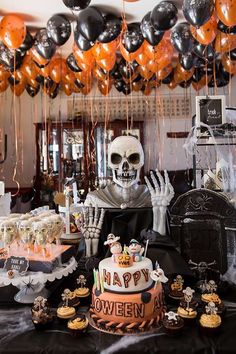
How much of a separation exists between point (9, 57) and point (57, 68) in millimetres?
765

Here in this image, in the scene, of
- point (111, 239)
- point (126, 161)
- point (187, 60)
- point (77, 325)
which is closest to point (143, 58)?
point (187, 60)

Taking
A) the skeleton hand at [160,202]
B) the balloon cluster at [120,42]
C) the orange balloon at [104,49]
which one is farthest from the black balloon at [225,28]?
the skeleton hand at [160,202]

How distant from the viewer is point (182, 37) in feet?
10.3

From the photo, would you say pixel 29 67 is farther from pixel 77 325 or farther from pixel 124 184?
pixel 77 325

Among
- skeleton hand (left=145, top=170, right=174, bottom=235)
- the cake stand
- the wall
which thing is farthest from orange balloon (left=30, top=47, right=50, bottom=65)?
the wall

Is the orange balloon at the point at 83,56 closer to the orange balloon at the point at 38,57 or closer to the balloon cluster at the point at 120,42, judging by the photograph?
the balloon cluster at the point at 120,42

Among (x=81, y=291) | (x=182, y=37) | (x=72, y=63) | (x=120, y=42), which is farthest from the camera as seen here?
(x=72, y=63)

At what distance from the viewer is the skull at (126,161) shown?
2.31 metres

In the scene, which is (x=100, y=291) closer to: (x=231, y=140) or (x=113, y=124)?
(x=231, y=140)

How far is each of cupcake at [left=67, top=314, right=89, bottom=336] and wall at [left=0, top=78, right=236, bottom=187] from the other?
486 cm

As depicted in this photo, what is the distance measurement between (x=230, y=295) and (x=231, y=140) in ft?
3.10

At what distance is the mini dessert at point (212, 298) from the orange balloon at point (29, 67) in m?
3.31

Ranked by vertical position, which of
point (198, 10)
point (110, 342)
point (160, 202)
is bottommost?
point (110, 342)

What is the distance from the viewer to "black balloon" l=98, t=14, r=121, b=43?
10.0 feet
